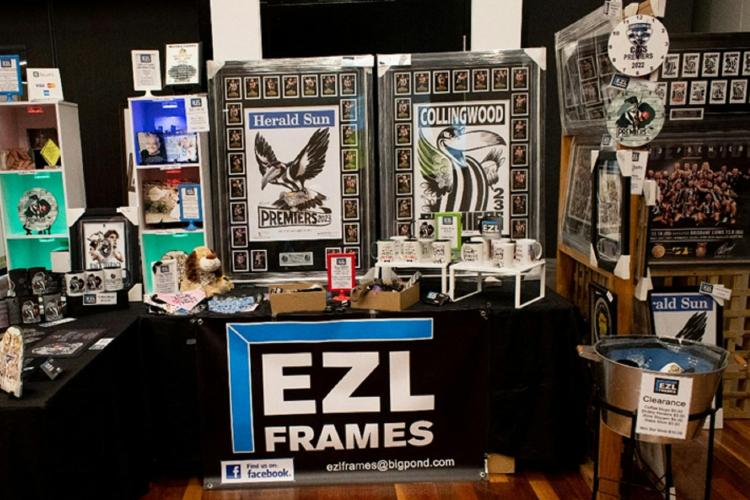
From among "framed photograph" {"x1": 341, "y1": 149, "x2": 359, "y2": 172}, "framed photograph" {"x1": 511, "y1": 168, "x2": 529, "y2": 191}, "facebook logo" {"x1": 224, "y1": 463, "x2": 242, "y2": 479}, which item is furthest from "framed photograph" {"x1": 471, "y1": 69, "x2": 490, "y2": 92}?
"facebook logo" {"x1": 224, "y1": 463, "x2": 242, "y2": 479}

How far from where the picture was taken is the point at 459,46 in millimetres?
3480

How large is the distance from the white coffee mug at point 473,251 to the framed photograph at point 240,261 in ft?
3.70

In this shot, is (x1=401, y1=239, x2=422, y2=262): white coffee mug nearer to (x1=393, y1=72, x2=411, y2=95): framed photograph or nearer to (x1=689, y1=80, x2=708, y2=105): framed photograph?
(x1=393, y1=72, x2=411, y2=95): framed photograph

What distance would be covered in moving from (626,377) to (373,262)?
1.51 metres

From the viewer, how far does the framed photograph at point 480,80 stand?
293 cm

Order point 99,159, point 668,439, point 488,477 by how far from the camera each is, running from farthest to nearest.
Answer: point 99,159
point 488,477
point 668,439

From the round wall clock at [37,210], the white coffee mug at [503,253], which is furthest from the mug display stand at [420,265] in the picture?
the round wall clock at [37,210]

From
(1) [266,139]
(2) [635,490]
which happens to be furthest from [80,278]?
(2) [635,490]

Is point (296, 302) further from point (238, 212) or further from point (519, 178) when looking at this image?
point (519, 178)

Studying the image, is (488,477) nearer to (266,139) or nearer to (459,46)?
(266,139)

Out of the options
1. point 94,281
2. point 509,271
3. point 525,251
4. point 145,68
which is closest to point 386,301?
point 509,271

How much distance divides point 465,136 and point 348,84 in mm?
631

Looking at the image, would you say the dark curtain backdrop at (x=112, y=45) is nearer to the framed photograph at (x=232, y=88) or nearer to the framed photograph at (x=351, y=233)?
the framed photograph at (x=232, y=88)

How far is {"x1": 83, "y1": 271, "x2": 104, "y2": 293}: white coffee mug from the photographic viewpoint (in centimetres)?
269
